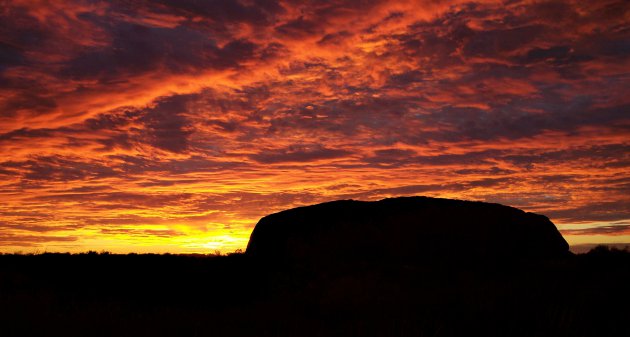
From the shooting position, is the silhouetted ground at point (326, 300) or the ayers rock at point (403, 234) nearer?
the silhouetted ground at point (326, 300)

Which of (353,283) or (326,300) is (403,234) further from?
(326,300)

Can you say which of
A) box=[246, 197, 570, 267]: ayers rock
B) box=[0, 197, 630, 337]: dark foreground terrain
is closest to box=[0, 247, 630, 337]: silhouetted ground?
box=[0, 197, 630, 337]: dark foreground terrain

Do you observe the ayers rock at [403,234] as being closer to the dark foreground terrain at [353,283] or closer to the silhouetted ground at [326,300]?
the dark foreground terrain at [353,283]

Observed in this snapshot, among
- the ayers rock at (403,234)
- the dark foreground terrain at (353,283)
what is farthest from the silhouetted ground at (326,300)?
the ayers rock at (403,234)

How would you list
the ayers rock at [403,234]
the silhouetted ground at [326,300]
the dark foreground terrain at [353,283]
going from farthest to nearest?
the ayers rock at [403,234] < the dark foreground terrain at [353,283] < the silhouetted ground at [326,300]

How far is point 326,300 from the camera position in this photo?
9047 millimetres

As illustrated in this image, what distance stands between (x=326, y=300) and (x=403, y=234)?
4.27m

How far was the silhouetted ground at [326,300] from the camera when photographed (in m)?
6.86

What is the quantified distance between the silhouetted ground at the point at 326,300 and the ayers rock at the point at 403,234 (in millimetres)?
538

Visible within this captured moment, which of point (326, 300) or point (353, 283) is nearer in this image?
point (326, 300)

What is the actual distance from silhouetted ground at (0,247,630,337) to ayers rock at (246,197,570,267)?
0.54 m

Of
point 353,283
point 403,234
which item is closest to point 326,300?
point 353,283

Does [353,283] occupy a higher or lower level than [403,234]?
lower

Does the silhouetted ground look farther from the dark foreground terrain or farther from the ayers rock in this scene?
the ayers rock
